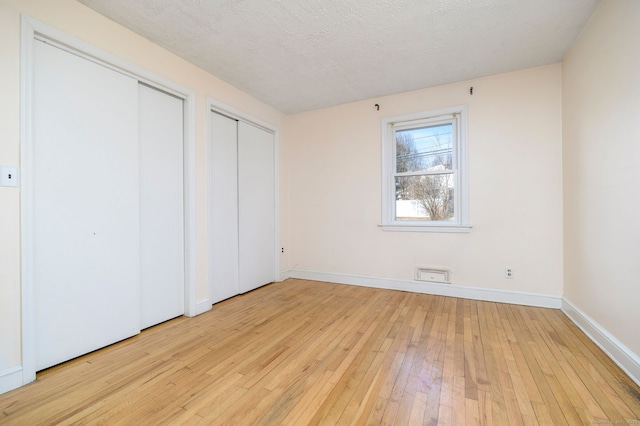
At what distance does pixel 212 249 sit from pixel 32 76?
204 cm

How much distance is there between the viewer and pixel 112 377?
1788 mm

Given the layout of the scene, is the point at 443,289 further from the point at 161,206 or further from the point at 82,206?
the point at 82,206

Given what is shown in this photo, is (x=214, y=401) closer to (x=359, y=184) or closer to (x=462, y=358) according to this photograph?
(x=462, y=358)

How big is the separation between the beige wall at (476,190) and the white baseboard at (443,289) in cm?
7

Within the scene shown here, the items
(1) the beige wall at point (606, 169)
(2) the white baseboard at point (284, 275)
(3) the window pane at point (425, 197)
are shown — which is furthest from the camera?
(2) the white baseboard at point (284, 275)

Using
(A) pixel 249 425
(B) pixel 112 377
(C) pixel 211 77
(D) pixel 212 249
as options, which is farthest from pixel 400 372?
(C) pixel 211 77

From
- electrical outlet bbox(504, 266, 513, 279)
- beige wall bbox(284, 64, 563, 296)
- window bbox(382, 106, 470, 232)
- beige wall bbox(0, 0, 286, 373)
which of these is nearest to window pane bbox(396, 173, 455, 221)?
window bbox(382, 106, 470, 232)

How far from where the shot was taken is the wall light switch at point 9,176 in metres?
1.65

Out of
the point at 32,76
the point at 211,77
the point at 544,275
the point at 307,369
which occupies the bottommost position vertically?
the point at 307,369

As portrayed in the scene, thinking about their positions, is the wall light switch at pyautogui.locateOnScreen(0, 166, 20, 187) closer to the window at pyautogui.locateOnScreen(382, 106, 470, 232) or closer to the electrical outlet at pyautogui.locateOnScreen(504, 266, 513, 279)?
the window at pyautogui.locateOnScreen(382, 106, 470, 232)

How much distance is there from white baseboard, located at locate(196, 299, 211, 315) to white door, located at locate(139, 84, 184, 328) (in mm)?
160

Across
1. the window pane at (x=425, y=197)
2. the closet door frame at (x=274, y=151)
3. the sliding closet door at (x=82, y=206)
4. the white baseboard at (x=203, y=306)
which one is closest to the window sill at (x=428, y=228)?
the window pane at (x=425, y=197)

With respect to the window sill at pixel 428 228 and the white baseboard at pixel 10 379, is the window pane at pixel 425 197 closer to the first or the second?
the window sill at pixel 428 228

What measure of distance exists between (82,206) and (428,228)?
142 inches
